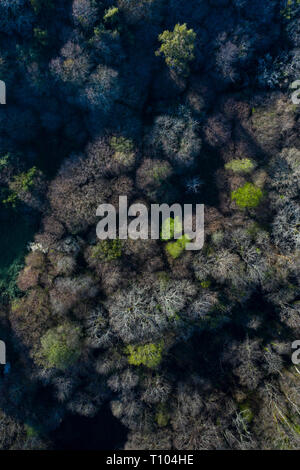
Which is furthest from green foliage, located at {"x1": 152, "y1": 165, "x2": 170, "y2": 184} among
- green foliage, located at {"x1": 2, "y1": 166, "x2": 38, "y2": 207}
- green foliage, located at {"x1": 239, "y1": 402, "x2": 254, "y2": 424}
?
green foliage, located at {"x1": 239, "y1": 402, "x2": 254, "y2": 424}

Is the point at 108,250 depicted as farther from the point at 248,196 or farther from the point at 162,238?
the point at 248,196

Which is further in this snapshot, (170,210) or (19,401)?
(170,210)

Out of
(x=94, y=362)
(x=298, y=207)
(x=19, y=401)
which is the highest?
(x=298, y=207)

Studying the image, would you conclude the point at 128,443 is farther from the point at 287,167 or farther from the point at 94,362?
the point at 287,167

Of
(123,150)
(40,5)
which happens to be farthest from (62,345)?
(40,5)

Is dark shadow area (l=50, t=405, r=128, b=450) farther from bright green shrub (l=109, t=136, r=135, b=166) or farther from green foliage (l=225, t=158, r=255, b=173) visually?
green foliage (l=225, t=158, r=255, b=173)
